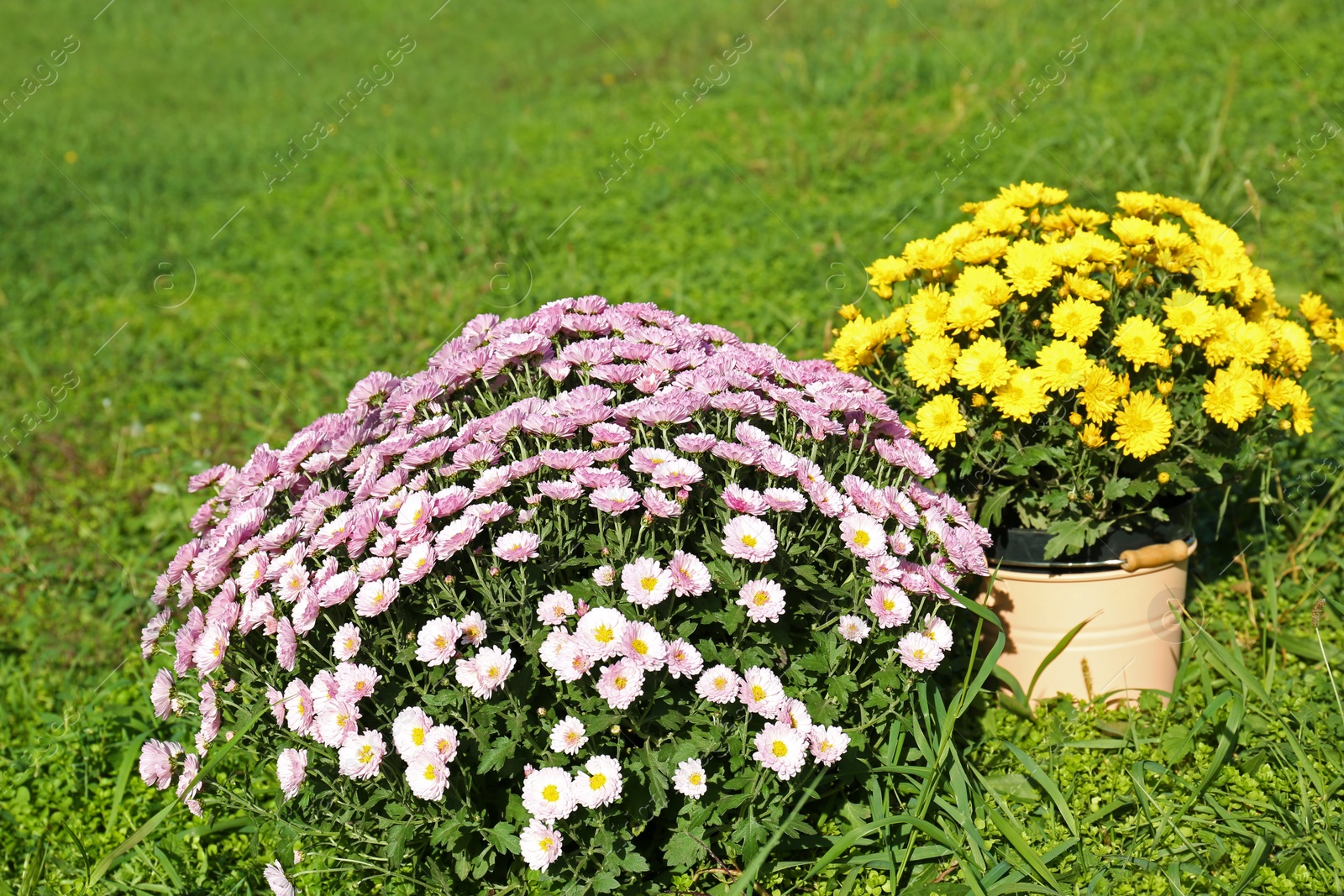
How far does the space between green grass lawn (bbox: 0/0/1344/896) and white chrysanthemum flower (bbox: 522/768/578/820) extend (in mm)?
821

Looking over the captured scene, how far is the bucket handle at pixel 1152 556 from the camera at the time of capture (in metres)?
2.54

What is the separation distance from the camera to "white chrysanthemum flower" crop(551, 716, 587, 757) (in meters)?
1.95

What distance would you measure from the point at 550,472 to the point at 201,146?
7.98m

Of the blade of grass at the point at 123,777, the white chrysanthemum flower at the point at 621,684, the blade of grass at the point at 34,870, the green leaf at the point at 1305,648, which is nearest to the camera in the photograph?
the white chrysanthemum flower at the point at 621,684

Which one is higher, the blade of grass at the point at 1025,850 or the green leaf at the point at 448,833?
the green leaf at the point at 448,833

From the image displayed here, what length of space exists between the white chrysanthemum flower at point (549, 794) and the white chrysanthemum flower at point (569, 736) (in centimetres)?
4

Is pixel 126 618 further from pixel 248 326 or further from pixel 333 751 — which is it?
pixel 248 326

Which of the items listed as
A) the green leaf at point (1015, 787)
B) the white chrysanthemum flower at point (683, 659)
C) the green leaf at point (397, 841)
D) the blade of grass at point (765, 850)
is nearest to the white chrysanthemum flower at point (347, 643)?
the green leaf at point (397, 841)

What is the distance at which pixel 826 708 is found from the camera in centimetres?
208

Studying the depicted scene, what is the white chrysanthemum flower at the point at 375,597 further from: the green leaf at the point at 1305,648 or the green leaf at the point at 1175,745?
the green leaf at the point at 1305,648

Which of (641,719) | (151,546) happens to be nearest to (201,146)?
(151,546)

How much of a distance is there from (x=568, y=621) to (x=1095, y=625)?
1.41 meters

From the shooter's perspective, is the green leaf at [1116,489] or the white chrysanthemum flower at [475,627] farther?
the green leaf at [1116,489]

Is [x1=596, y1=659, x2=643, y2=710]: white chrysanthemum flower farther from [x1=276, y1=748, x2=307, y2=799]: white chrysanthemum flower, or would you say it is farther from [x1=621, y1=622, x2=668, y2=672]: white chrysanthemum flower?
[x1=276, y1=748, x2=307, y2=799]: white chrysanthemum flower
